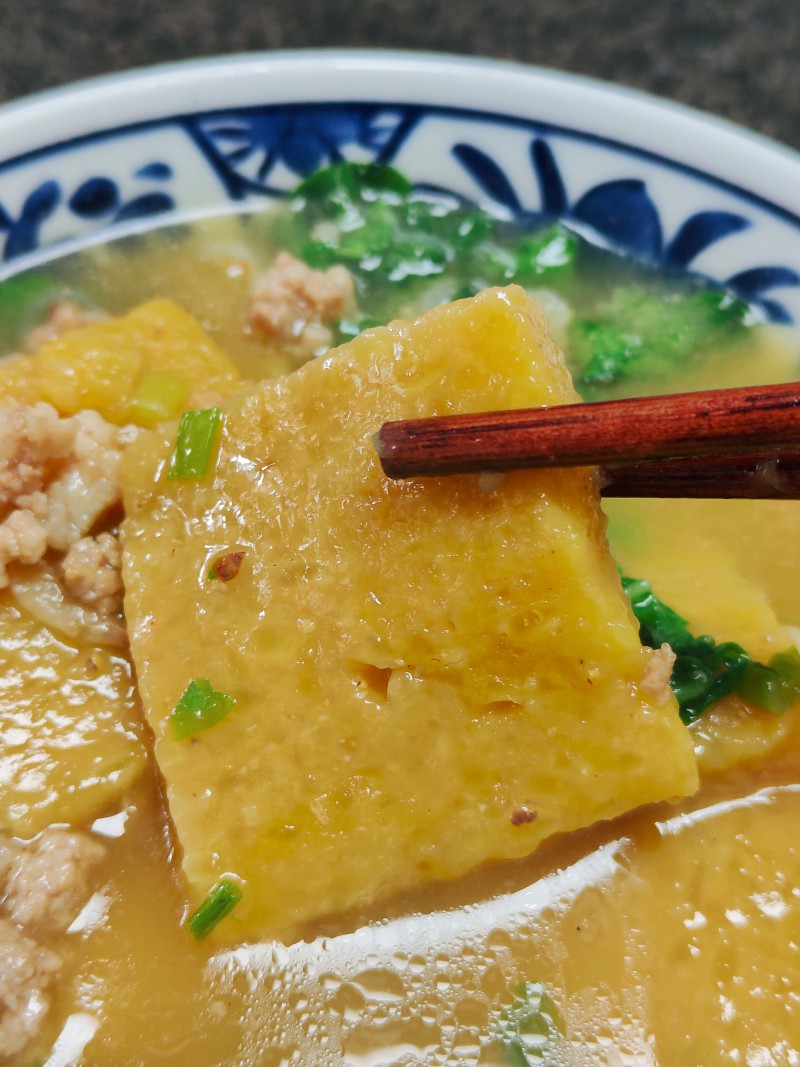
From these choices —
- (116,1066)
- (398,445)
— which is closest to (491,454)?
(398,445)

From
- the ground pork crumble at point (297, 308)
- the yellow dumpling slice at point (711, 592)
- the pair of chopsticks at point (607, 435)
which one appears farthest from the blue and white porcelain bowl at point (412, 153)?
the pair of chopsticks at point (607, 435)

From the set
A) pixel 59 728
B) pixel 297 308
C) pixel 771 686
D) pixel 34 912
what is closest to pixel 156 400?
pixel 297 308

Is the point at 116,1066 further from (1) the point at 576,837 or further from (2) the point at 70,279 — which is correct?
(2) the point at 70,279

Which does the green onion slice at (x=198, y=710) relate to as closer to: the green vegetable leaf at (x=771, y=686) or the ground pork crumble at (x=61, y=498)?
the ground pork crumble at (x=61, y=498)

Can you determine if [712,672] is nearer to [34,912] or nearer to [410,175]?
[34,912]

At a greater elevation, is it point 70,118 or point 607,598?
point 70,118
